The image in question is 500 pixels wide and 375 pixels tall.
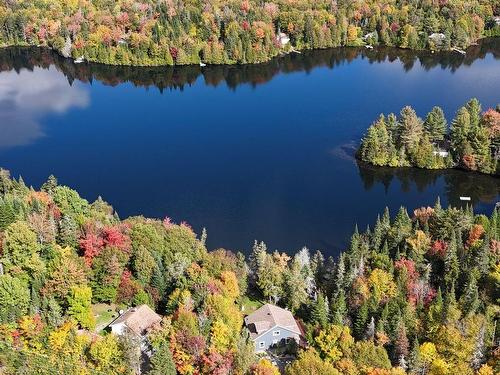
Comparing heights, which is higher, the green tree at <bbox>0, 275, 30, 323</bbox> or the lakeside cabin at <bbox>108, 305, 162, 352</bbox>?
the green tree at <bbox>0, 275, 30, 323</bbox>

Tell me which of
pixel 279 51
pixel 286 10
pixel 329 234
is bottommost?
pixel 329 234

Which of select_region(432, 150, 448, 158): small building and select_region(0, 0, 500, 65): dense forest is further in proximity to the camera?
select_region(0, 0, 500, 65): dense forest

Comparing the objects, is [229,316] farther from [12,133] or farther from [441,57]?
[441,57]

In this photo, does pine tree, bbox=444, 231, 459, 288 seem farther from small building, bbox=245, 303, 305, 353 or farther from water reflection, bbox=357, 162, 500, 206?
water reflection, bbox=357, 162, 500, 206

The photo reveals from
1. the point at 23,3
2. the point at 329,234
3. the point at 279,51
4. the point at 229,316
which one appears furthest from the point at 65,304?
the point at 23,3

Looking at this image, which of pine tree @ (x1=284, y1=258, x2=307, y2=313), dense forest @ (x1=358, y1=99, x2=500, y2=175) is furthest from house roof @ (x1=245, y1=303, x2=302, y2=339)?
dense forest @ (x1=358, y1=99, x2=500, y2=175)

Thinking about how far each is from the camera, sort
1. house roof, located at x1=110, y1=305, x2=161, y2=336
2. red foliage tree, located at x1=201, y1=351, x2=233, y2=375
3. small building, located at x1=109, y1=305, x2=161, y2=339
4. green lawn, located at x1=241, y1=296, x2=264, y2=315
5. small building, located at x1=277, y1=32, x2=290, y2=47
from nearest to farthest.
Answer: red foliage tree, located at x1=201, y1=351, x2=233, y2=375
small building, located at x1=109, y1=305, x2=161, y2=339
house roof, located at x1=110, y1=305, x2=161, y2=336
green lawn, located at x1=241, y1=296, x2=264, y2=315
small building, located at x1=277, y1=32, x2=290, y2=47

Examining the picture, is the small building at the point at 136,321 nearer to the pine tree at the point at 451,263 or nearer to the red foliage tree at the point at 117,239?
the red foliage tree at the point at 117,239
